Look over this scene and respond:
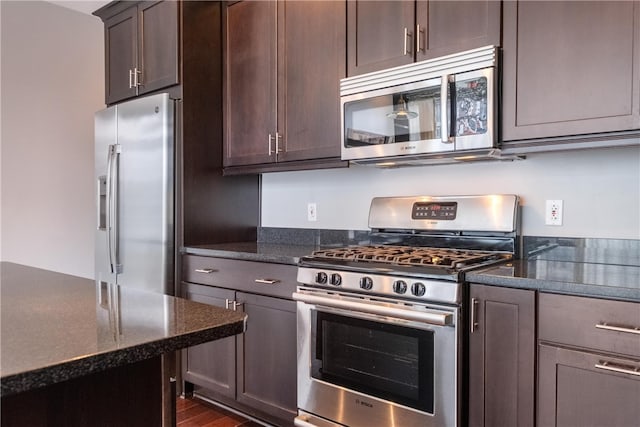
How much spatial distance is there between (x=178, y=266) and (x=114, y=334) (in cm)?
190

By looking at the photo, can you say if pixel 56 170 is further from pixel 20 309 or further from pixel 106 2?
pixel 20 309

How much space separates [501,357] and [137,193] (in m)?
2.16

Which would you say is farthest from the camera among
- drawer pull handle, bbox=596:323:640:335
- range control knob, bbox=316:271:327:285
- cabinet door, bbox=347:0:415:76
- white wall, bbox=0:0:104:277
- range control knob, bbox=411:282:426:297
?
white wall, bbox=0:0:104:277

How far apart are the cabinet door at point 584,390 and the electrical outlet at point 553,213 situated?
72 centimetres

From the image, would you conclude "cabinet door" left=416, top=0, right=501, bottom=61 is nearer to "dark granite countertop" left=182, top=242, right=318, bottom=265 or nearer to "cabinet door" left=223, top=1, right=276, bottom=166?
"cabinet door" left=223, top=1, right=276, bottom=166

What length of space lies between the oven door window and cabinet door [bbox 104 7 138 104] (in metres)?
2.06

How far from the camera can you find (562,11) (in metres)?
1.75

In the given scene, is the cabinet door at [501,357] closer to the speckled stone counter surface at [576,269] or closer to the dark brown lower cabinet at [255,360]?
the speckled stone counter surface at [576,269]

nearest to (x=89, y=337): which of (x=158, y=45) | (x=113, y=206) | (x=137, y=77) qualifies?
(x=113, y=206)

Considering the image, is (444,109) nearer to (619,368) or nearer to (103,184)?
(619,368)

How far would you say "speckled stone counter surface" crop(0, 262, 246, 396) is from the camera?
71 centimetres

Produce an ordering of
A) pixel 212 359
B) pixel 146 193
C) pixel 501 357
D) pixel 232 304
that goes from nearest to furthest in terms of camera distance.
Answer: pixel 501 357
pixel 232 304
pixel 212 359
pixel 146 193

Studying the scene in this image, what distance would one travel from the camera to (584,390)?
146cm

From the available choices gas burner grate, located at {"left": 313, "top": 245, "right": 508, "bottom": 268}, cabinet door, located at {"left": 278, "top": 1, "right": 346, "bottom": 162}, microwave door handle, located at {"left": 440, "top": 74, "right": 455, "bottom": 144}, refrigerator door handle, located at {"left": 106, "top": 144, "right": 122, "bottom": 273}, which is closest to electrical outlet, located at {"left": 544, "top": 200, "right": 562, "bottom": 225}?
gas burner grate, located at {"left": 313, "top": 245, "right": 508, "bottom": 268}
